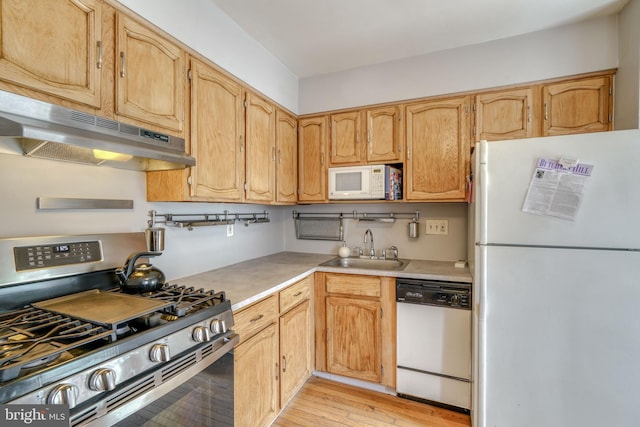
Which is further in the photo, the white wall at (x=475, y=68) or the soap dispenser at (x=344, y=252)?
the soap dispenser at (x=344, y=252)

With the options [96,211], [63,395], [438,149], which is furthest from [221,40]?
[63,395]

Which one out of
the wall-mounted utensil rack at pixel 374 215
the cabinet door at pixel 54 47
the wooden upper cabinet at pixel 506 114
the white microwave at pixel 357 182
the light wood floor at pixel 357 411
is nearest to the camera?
the cabinet door at pixel 54 47

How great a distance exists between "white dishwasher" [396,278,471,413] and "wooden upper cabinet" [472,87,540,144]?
1.07 metres

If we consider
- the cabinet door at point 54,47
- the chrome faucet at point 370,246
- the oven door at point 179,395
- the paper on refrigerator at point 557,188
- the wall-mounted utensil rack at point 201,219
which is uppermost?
the cabinet door at point 54,47

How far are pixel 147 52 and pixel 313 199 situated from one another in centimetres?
156

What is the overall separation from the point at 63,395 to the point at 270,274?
1.26 m

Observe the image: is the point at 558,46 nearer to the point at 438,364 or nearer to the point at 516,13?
the point at 516,13

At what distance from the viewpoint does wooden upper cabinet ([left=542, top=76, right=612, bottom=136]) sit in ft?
6.06

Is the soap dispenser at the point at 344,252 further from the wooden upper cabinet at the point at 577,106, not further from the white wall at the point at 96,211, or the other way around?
the wooden upper cabinet at the point at 577,106

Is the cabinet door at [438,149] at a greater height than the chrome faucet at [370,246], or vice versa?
the cabinet door at [438,149]

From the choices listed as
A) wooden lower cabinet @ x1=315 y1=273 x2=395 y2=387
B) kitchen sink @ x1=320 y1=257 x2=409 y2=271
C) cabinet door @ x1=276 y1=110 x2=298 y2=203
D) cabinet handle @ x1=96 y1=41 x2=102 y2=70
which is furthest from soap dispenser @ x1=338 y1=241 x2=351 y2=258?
cabinet handle @ x1=96 y1=41 x2=102 y2=70

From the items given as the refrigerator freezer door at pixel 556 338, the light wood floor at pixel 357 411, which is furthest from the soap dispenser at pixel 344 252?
the refrigerator freezer door at pixel 556 338

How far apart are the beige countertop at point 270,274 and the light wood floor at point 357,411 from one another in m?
0.84

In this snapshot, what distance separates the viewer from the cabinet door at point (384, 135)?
230cm
